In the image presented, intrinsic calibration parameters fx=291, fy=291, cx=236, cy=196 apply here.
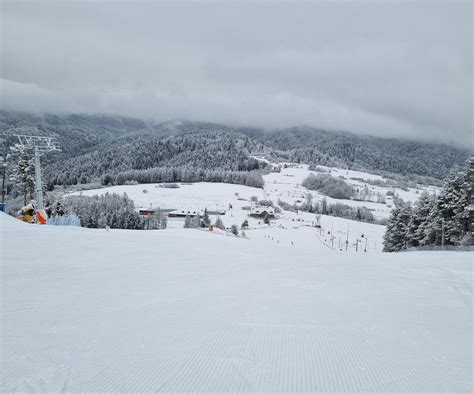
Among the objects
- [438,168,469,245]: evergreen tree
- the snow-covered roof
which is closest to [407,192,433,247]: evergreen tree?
[438,168,469,245]: evergreen tree

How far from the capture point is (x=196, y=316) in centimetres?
484

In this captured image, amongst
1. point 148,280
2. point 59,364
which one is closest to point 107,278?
point 148,280

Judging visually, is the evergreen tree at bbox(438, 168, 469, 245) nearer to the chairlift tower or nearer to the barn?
the chairlift tower

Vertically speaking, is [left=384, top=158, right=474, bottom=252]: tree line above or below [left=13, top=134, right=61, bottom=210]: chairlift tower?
below

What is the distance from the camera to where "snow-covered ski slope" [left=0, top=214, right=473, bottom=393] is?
3.27 metres

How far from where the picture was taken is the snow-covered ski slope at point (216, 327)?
10.7 ft

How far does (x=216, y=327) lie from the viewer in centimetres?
446

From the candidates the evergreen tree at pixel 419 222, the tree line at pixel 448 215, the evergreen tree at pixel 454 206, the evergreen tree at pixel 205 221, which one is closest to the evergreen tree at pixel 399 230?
the evergreen tree at pixel 419 222

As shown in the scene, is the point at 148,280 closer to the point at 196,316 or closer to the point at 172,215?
the point at 196,316

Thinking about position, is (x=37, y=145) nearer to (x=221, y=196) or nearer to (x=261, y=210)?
(x=261, y=210)

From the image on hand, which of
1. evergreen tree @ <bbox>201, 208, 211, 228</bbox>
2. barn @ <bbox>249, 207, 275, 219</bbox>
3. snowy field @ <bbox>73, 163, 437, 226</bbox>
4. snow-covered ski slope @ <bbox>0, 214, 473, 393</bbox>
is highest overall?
snow-covered ski slope @ <bbox>0, 214, 473, 393</bbox>

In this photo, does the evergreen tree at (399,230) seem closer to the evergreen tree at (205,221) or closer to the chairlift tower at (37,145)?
the chairlift tower at (37,145)

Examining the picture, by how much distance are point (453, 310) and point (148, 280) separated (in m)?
6.59

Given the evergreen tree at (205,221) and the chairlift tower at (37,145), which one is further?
the evergreen tree at (205,221)
